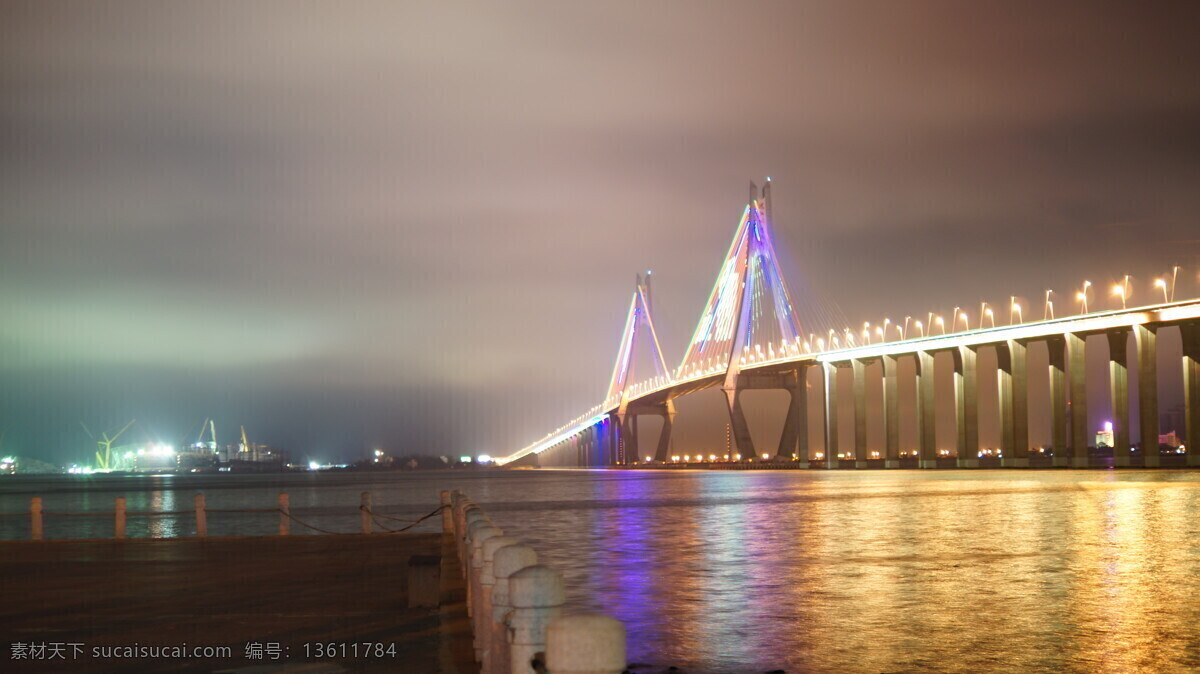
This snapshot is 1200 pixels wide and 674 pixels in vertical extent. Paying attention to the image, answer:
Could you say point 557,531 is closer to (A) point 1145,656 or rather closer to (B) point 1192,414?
(A) point 1145,656

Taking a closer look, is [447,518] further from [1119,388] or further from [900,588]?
[1119,388]

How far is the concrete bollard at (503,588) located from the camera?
6434 mm

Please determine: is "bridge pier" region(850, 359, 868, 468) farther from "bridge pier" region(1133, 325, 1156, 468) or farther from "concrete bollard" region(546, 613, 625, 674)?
"concrete bollard" region(546, 613, 625, 674)

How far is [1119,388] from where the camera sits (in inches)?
3324

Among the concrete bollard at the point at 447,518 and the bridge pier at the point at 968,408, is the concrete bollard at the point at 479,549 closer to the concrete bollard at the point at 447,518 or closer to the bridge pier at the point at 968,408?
the concrete bollard at the point at 447,518

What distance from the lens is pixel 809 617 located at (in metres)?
12.1

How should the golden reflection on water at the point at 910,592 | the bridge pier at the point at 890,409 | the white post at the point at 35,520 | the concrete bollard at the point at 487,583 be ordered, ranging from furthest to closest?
1. the bridge pier at the point at 890,409
2. the white post at the point at 35,520
3. the golden reflection on water at the point at 910,592
4. the concrete bollard at the point at 487,583

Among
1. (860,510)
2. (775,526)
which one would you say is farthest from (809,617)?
(860,510)

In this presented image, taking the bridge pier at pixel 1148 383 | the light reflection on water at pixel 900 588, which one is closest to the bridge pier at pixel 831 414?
the bridge pier at pixel 1148 383

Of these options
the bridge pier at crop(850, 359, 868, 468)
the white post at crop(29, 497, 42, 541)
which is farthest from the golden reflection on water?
the bridge pier at crop(850, 359, 868, 468)

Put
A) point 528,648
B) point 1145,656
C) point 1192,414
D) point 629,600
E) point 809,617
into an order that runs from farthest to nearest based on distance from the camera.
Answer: point 1192,414 < point 629,600 < point 809,617 < point 1145,656 < point 528,648

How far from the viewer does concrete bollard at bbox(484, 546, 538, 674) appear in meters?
6.43

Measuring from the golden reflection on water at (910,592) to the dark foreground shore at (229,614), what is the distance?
2.05 m

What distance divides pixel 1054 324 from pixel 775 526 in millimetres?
62954
